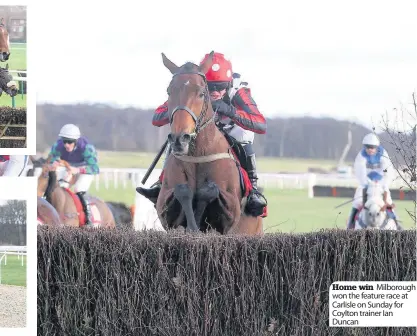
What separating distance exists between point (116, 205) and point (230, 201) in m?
4.61

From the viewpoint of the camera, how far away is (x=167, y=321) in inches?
237

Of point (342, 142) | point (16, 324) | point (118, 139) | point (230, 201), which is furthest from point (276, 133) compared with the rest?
point (16, 324)

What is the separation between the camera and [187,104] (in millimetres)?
7062

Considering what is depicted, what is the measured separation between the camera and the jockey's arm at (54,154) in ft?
34.7

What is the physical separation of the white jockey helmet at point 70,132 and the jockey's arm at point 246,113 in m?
2.82

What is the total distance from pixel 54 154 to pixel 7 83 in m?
4.84

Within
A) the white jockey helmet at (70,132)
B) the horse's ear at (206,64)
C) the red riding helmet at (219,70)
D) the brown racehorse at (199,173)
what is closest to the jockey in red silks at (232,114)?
the red riding helmet at (219,70)

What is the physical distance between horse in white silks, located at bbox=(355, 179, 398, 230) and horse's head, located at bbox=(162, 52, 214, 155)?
12.8 feet

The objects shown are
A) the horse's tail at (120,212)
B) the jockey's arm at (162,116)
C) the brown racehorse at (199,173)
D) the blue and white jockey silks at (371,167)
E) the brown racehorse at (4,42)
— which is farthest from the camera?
the horse's tail at (120,212)

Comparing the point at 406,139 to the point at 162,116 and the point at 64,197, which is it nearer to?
the point at 162,116

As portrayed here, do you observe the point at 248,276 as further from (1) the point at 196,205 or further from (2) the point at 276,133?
(2) the point at 276,133

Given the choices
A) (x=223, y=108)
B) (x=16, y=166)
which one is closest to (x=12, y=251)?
(x=16, y=166)

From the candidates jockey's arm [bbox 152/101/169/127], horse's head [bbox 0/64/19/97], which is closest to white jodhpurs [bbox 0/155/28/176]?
horse's head [bbox 0/64/19/97]

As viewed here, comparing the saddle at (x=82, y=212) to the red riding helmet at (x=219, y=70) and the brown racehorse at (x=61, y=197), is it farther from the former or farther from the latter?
the red riding helmet at (x=219, y=70)
